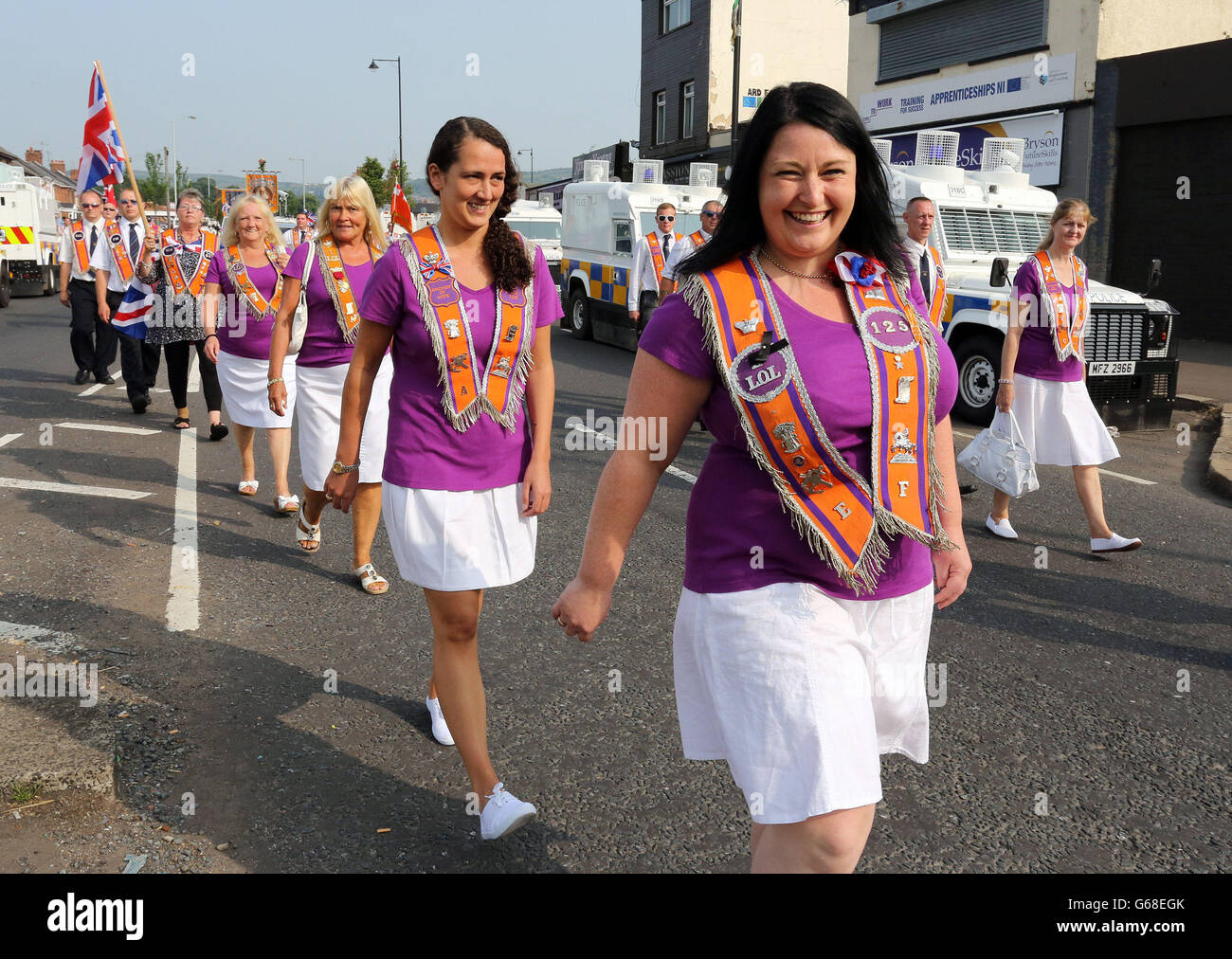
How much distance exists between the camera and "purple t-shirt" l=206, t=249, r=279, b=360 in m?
7.59

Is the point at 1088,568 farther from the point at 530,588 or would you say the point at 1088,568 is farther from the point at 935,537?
the point at 935,537

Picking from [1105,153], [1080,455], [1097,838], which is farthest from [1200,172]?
[1097,838]

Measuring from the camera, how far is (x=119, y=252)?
463 inches

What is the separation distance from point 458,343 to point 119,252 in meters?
9.68

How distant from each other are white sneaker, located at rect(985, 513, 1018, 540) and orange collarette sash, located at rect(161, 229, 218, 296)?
638 centimetres

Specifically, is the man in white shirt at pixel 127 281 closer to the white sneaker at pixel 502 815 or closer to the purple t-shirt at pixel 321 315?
the purple t-shirt at pixel 321 315

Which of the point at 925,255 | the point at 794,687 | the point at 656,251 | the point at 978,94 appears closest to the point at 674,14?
the point at 978,94

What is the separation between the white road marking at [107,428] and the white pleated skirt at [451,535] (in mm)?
7438

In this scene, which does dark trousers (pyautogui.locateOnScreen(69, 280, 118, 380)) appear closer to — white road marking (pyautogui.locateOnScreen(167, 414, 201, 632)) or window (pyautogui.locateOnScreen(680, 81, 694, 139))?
white road marking (pyautogui.locateOnScreen(167, 414, 201, 632))

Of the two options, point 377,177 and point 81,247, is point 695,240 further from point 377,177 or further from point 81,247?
point 377,177

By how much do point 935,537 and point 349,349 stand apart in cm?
411

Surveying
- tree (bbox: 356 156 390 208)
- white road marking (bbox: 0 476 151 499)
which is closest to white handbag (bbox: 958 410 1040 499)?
white road marking (bbox: 0 476 151 499)

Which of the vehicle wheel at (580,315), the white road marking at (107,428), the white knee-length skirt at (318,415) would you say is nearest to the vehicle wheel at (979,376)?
the white knee-length skirt at (318,415)

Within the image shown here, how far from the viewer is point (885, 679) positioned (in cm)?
230
